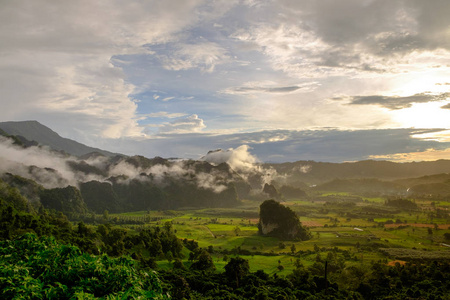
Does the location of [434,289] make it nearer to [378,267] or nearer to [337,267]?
[378,267]

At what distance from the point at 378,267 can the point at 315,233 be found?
69.5 metres

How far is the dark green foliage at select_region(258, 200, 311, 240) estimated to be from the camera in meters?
140

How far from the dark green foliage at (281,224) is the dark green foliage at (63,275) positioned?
138m

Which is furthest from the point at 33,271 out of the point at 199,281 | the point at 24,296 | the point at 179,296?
the point at 199,281

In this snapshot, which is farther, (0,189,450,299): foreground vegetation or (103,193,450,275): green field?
(103,193,450,275): green field

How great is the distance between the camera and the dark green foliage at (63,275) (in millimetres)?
9578

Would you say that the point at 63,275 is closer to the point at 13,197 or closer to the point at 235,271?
the point at 235,271

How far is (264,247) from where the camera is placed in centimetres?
12150

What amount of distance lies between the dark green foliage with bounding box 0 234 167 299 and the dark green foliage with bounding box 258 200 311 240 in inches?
5445

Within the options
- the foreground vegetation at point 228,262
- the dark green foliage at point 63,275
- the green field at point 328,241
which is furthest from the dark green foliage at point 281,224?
the dark green foliage at point 63,275

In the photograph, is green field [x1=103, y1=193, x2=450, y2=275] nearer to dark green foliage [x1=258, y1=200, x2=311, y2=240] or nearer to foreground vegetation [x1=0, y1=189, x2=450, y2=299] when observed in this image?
foreground vegetation [x1=0, y1=189, x2=450, y2=299]

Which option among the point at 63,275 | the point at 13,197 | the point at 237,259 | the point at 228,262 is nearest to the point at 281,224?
the point at 228,262

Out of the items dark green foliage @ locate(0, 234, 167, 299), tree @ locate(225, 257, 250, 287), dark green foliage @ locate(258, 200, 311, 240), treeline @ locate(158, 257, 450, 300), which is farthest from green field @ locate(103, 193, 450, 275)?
dark green foliage @ locate(0, 234, 167, 299)

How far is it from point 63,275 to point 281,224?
142 meters
